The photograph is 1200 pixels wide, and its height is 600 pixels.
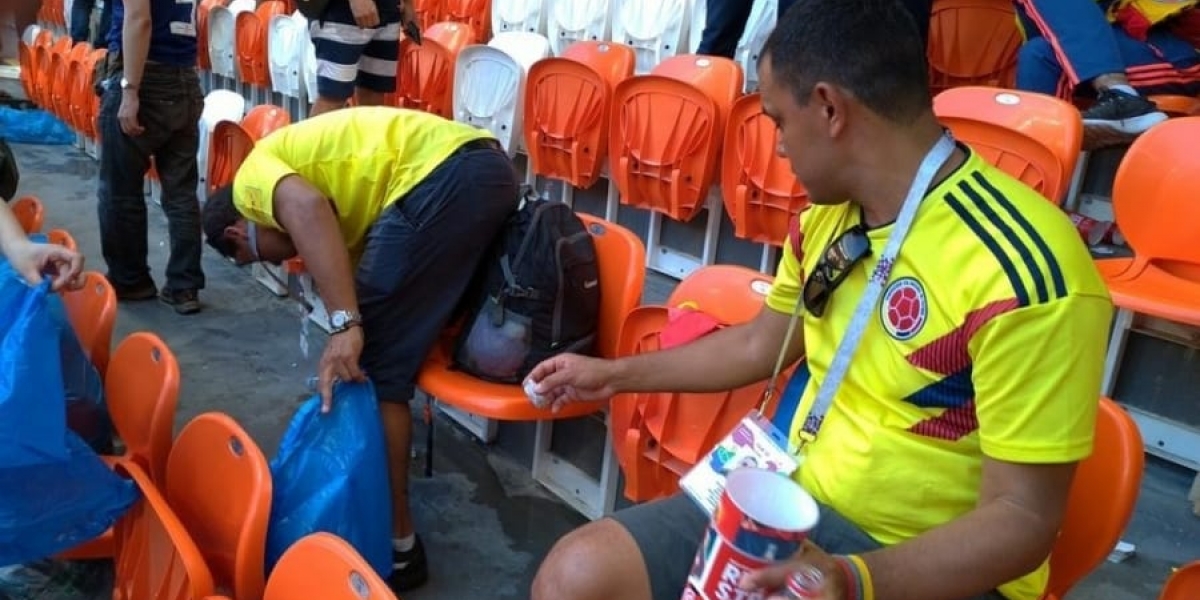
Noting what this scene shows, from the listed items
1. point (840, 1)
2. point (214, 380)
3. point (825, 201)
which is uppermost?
point (840, 1)

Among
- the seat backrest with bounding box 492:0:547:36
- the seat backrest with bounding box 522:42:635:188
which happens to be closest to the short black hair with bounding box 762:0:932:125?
the seat backrest with bounding box 522:42:635:188

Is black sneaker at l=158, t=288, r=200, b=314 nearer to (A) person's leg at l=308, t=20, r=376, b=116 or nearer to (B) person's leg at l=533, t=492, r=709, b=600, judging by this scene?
(A) person's leg at l=308, t=20, r=376, b=116

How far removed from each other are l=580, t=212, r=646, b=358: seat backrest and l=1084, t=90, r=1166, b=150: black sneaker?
3.73ft

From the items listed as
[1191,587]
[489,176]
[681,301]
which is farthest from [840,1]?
[489,176]

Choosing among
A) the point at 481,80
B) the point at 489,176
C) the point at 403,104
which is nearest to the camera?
the point at 489,176

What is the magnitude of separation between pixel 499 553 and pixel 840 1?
1370 millimetres

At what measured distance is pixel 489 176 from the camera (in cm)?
197

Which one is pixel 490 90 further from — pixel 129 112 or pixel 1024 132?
pixel 1024 132

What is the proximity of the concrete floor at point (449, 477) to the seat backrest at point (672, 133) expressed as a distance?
0.98 feet

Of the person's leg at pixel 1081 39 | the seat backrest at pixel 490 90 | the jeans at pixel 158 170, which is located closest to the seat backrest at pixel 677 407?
the person's leg at pixel 1081 39

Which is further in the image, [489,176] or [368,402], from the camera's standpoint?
[489,176]

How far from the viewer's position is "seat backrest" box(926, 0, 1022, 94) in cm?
304

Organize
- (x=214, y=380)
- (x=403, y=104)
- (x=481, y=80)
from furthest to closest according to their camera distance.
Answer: (x=403, y=104), (x=481, y=80), (x=214, y=380)

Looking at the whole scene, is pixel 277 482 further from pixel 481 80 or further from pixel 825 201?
pixel 481 80
